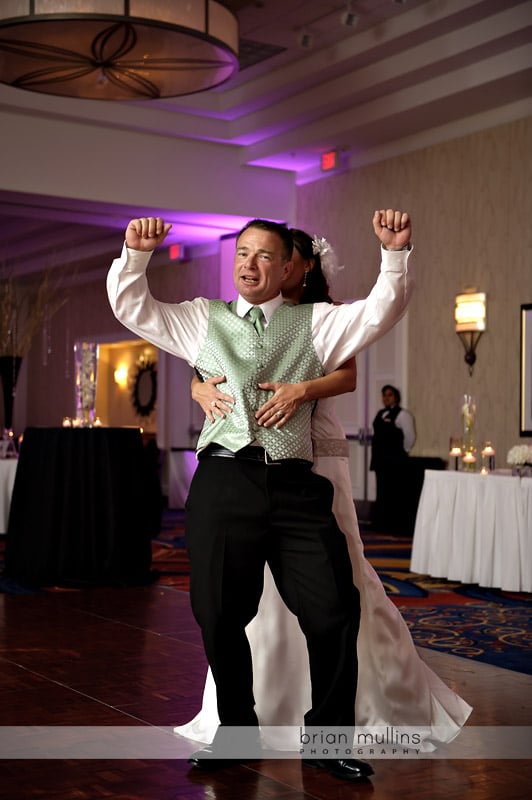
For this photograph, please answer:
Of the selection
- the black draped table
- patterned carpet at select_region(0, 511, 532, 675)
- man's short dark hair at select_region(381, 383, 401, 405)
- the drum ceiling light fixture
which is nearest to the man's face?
patterned carpet at select_region(0, 511, 532, 675)

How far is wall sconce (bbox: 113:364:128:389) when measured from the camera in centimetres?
1692

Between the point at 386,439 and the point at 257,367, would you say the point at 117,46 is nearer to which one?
the point at 257,367

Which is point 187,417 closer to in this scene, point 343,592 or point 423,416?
point 423,416

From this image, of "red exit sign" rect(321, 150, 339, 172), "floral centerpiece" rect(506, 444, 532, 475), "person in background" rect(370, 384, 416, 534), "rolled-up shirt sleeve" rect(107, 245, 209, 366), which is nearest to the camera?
"rolled-up shirt sleeve" rect(107, 245, 209, 366)

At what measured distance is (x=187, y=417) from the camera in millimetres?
14219

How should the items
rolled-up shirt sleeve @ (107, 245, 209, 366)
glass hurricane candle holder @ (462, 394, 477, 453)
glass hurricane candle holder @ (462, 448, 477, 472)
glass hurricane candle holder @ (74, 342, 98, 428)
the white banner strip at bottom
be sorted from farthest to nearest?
glass hurricane candle holder @ (74, 342, 98, 428)
glass hurricane candle holder @ (462, 394, 477, 453)
glass hurricane candle holder @ (462, 448, 477, 472)
the white banner strip at bottom
rolled-up shirt sleeve @ (107, 245, 209, 366)

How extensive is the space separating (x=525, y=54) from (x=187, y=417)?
709 cm

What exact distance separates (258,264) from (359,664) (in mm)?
1249

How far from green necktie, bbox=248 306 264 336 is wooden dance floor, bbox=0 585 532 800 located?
1243mm

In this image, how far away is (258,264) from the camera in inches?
119

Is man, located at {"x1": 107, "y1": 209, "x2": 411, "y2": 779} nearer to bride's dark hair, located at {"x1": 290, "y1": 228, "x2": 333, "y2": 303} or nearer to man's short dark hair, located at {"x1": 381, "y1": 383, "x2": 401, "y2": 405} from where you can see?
bride's dark hair, located at {"x1": 290, "y1": 228, "x2": 333, "y2": 303}

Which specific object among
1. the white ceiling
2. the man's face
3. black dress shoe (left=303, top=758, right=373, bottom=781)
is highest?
the white ceiling

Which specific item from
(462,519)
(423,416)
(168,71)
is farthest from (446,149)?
(462,519)

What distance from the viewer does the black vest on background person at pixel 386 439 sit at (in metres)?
10.4
